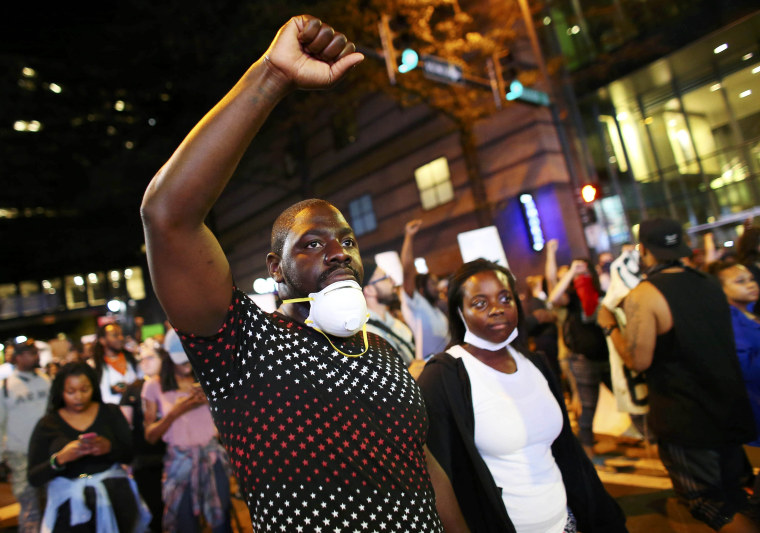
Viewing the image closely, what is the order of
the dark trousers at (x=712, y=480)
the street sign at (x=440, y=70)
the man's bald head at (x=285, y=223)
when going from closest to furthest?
1. the man's bald head at (x=285, y=223)
2. the dark trousers at (x=712, y=480)
3. the street sign at (x=440, y=70)

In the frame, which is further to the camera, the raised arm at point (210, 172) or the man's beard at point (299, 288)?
the man's beard at point (299, 288)

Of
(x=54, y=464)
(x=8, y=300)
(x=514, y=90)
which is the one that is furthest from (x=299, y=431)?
(x=8, y=300)

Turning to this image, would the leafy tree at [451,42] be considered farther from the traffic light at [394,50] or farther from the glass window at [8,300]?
the glass window at [8,300]

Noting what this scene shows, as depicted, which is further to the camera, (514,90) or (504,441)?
(514,90)

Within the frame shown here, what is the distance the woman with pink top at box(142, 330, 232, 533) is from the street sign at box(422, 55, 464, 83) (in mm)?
6225

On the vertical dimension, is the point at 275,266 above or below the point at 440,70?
below

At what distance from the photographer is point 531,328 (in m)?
7.57

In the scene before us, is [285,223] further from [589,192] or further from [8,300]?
[8,300]

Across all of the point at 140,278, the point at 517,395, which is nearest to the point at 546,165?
the point at 517,395

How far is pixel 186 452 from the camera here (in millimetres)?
4730

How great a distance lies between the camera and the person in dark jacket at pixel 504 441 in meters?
2.44

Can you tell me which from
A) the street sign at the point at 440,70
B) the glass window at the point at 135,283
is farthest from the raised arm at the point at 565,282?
the glass window at the point at 135,283

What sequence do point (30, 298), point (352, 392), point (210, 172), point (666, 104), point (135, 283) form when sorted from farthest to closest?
point (135, 283)
point (30, 298)
point (666, 104)
point (352, 392)
point (210, 172)

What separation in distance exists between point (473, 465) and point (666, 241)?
6.98ft
